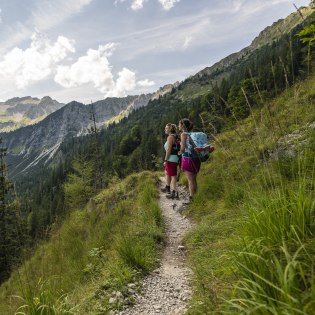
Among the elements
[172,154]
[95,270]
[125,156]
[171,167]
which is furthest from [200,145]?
[125,156]

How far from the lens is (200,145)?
7945 mm

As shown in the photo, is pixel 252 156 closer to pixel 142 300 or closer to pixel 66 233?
pixel 142 300

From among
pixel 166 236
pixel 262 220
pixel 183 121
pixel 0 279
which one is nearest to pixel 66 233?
pixel 166 236

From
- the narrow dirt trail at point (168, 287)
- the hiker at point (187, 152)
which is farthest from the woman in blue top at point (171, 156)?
the narrow dirt trail at point (168, 287)

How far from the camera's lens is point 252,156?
8.34m

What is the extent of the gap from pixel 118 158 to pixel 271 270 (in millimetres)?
93660

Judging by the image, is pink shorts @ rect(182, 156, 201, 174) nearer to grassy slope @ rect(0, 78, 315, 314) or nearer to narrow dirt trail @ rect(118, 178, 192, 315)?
grassy slope @ rect(0, 78, 315, 314)

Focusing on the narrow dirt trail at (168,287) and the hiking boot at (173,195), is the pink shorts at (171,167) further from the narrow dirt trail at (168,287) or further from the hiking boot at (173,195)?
the narrow dirt trail at (168,287)

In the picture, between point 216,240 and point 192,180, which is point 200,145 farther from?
point 216,240

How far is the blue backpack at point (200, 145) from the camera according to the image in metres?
7.88

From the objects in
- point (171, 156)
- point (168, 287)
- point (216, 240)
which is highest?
point (171, 156)

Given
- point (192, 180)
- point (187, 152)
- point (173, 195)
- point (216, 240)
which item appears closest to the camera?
point (216, 240)

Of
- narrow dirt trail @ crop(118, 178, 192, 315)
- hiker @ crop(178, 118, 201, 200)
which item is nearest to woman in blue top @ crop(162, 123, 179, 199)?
hiker @ crop(178, 118, 201, 200)

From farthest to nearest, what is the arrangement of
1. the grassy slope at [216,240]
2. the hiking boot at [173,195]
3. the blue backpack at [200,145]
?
the hiking boot at [173,195] → the blue backpack at [200,145] → the grassy slope at [216,240]
